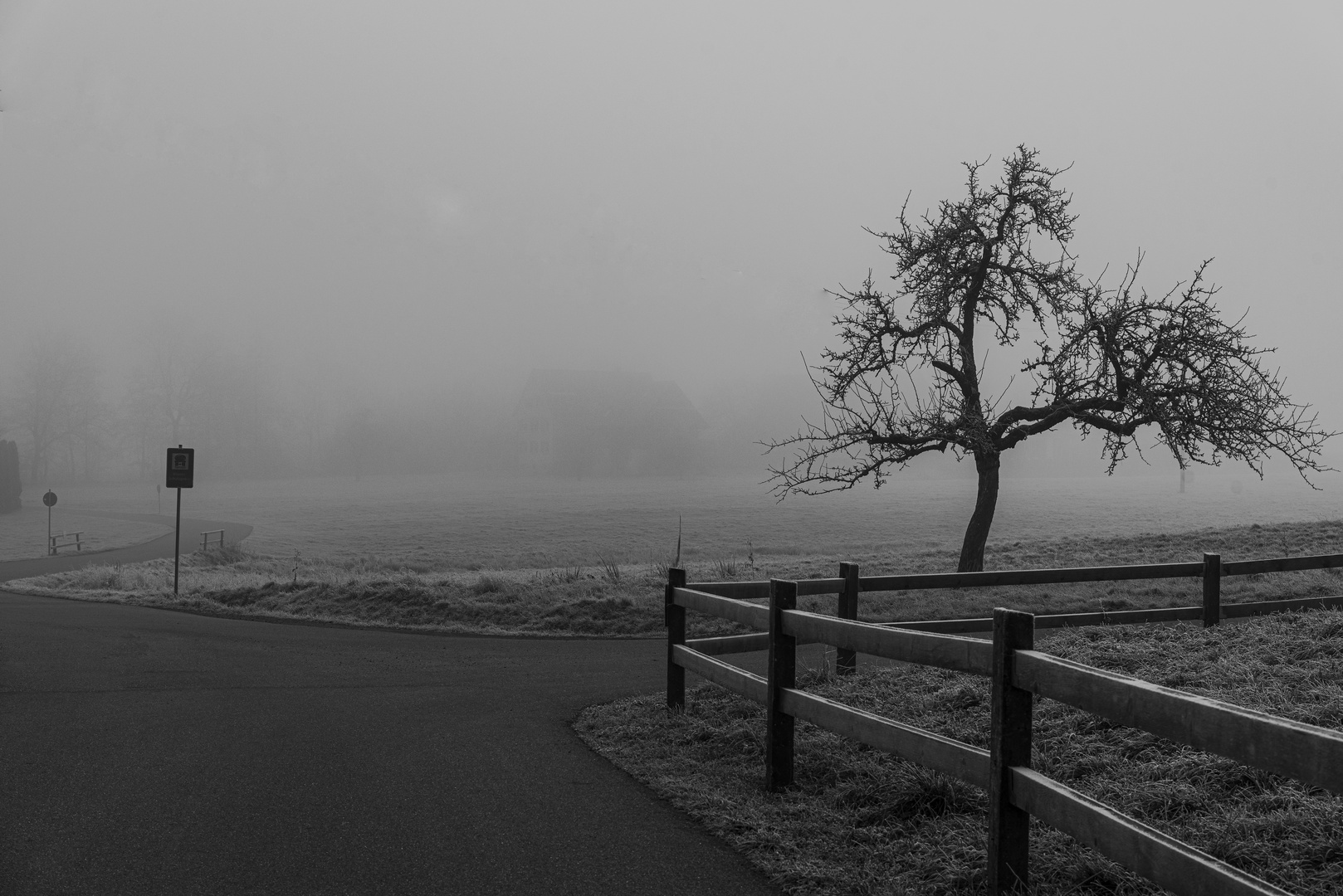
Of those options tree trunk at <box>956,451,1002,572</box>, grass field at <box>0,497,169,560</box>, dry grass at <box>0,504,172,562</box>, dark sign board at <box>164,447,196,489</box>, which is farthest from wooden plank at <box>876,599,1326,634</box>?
grass field at <box>0,497,169,560</box>

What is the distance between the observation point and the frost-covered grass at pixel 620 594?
56.9 feet

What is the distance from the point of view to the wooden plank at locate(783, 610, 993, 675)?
4.55 m

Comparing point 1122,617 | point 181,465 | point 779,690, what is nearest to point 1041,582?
point 1122,617

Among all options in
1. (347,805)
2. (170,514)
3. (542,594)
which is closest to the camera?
(347,805)

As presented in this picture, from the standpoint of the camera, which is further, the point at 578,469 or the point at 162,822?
the point at 578,469

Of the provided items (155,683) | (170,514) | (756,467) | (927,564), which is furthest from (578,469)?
(155,683)

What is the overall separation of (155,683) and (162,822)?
19.7ft

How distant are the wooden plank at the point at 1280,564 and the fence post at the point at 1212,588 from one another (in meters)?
0.12

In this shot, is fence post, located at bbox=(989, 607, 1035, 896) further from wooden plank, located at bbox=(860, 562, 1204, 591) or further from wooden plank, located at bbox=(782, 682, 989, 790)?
wooden plank, located at bbox=(860, 562, 1204, 591)

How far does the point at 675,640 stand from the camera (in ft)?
28.1

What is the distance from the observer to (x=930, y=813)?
217 inches

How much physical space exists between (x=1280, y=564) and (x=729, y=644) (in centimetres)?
729

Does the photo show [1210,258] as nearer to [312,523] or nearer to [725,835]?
[725,835]

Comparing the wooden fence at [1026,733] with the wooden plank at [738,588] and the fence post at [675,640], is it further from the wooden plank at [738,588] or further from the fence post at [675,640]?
the wooden plank at [738,588]
